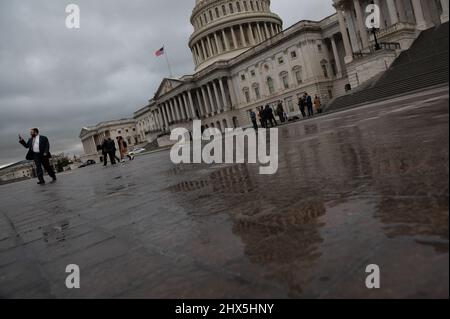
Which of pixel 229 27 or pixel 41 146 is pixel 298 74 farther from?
pixel 41 146

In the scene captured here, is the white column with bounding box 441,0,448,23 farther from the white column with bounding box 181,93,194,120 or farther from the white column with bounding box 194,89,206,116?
the white column with bounding box 181,93,194,120

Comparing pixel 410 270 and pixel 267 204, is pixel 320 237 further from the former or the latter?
pixel 267 204

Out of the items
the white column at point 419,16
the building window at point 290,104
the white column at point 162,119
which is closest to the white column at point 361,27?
the white column at point 419,16

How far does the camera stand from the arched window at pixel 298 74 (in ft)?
176

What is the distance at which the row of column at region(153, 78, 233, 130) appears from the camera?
2702 inches

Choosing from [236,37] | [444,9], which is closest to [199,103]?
[236,37]

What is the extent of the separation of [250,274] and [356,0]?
128ft

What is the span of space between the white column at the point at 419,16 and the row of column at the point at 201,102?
3793cm

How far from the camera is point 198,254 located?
206 cm

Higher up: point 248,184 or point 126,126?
point 126,126

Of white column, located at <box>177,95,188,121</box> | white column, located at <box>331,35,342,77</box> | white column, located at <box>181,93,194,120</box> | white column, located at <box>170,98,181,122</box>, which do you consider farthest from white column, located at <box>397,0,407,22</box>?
white column, located at <box>170,98,181,122</box>

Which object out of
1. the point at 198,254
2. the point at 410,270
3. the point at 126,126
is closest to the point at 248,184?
the point at 198,254

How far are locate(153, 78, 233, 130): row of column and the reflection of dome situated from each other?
7.00 meters
